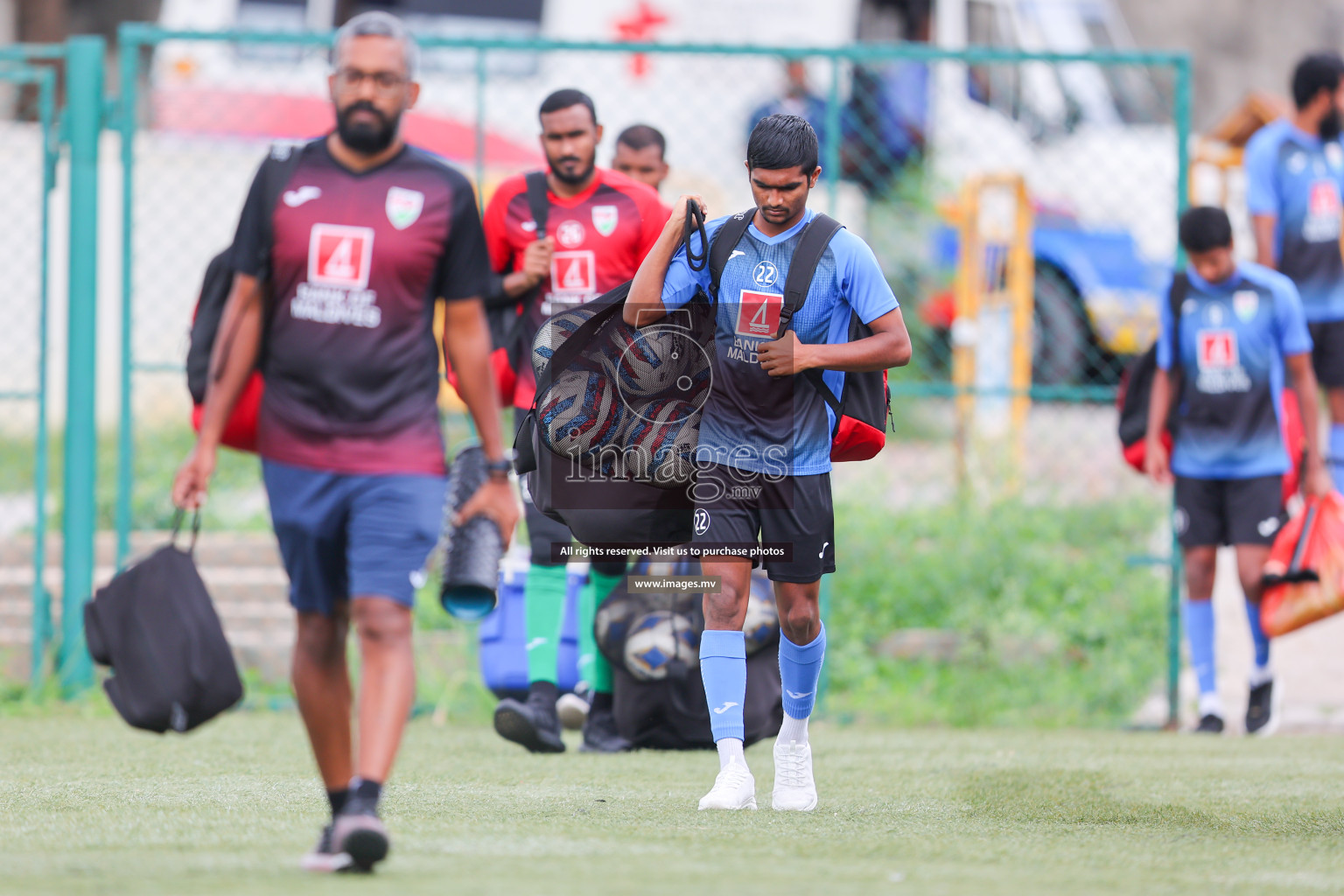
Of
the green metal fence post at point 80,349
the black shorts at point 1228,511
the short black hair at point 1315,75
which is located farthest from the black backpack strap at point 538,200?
the short black hair at point 1315,75

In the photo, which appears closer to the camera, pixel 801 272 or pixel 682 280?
pixel 801 272

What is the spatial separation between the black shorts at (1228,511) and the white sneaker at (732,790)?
139 inches

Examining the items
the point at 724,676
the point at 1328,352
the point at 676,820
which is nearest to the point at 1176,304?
the point at 1328,352

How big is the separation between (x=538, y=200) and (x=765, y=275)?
1.70 metres

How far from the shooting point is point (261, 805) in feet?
15.8

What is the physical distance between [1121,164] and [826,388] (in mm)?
8698

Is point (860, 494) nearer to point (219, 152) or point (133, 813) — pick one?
point (219, 152)

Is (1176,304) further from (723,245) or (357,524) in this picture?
(357,524)

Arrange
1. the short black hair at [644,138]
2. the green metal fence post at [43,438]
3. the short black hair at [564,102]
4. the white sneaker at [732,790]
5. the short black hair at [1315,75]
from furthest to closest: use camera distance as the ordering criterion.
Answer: the short black hair at [1315,75], the green metal fence post at [43,438], the short black hair at [644,138], the short black hair at [564,102], the white sneaker at [732,790]

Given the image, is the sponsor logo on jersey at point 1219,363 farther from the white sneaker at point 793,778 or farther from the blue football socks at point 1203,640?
the white sneaker at point 793,778

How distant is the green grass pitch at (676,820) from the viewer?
3666mm

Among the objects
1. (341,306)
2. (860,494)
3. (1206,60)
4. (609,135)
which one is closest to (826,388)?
(341,306)

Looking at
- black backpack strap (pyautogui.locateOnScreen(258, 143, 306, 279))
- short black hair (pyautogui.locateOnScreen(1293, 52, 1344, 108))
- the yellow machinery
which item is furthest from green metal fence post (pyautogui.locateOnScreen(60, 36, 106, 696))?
short black hair (pyautogui.locateOnScreen(1293, 52, 1344, 108))

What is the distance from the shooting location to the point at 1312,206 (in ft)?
27.3
